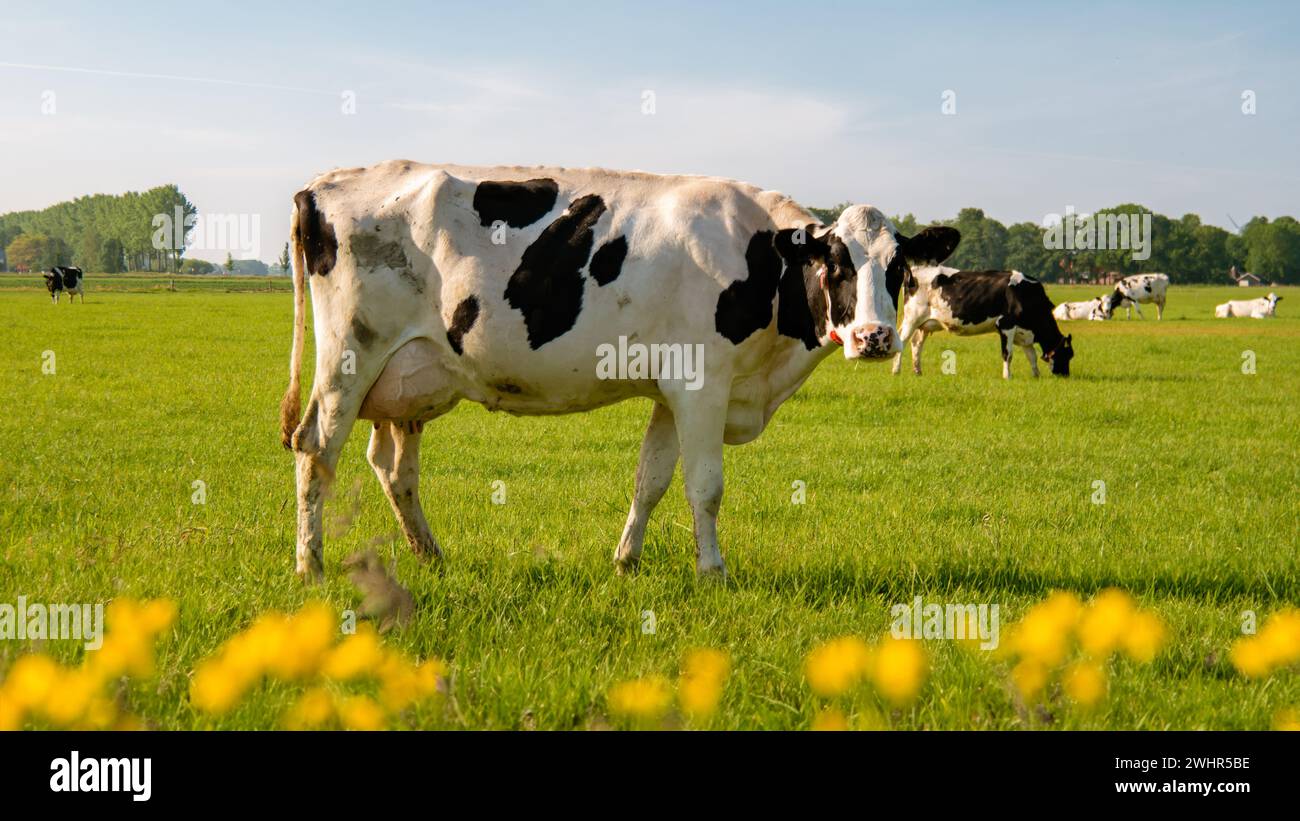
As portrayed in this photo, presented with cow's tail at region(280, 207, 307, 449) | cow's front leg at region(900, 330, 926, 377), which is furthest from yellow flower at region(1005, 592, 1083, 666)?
cow's front leg at region(900, 330, 926, 377)

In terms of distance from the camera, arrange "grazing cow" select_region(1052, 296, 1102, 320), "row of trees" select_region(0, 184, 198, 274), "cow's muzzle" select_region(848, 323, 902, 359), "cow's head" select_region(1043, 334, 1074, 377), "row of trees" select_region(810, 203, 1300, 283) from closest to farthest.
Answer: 1. "cow's muzzle" select_region(848, 323, 902, 359)
2. "cow's head" select_region(1043, 334, 1074, 377)
3. "grazing cow" select_region(1052, 296, 1102, 320)
4. "row of trees" select_region(810, 203, 1300, 283)
5. "row of trees" select_region(0, 184, 198, 274)

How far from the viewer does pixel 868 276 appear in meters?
5.63

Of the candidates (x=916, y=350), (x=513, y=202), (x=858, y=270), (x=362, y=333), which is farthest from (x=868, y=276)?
(x=916, y=350)

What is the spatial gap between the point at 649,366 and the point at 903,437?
24.3 ft

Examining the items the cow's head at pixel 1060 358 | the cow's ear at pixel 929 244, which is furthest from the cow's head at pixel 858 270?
the cow's head at pixel 1060 358

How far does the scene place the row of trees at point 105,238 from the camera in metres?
144

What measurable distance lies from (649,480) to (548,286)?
4.57 feet

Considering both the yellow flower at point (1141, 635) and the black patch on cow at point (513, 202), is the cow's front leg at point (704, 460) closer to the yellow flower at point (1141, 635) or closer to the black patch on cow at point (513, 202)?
the black patch on cow at point (513, 202)

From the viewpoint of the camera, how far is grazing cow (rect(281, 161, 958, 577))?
19.3 ft

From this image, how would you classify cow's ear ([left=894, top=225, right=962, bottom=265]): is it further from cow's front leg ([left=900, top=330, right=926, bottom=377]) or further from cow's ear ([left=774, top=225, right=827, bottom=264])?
cow's front leg ([left=900, top=330, right=926, bottom=377])

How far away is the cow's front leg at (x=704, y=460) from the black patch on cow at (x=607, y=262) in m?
0.80

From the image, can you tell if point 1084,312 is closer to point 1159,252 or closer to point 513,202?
point 513,202

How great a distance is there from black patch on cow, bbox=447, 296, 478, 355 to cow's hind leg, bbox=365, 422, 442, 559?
32.5 inches
